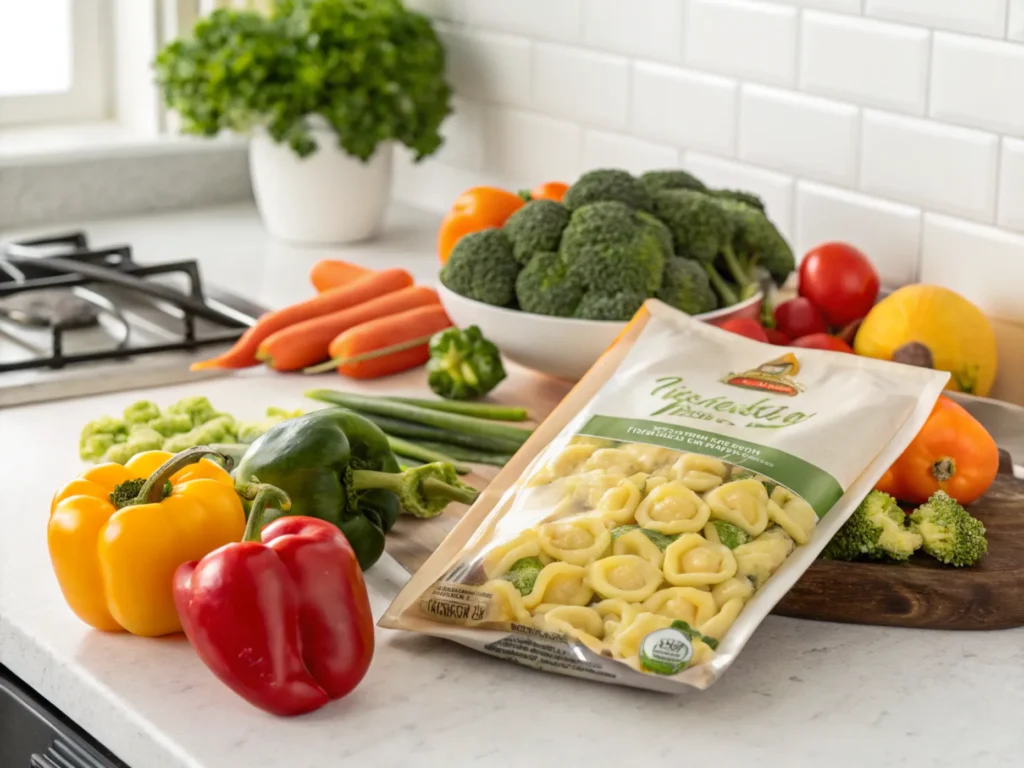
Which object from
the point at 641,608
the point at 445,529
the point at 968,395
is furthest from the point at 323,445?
the point at 968,395

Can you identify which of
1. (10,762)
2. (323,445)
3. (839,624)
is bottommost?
(10,762)

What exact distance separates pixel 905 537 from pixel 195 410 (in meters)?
0.70

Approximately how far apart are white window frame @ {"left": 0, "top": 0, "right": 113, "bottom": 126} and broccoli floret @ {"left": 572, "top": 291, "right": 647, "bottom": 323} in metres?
1.36

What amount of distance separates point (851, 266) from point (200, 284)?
2.73 feet

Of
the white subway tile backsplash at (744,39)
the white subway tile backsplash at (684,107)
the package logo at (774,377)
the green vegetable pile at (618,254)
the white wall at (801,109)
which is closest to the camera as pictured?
the package logo at (774,377)

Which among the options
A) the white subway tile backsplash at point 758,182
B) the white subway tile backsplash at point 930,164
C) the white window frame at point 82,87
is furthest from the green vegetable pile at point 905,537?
the white window frame at point 82,87

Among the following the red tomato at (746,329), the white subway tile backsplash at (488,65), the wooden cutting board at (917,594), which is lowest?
the wooden cutting board at (917,594)

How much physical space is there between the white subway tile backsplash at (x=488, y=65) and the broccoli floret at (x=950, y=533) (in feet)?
4.08

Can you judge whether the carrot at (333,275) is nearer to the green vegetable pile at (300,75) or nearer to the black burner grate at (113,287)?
the black burner grate at (113,287)

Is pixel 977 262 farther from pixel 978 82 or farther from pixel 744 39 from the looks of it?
pixel 744 39

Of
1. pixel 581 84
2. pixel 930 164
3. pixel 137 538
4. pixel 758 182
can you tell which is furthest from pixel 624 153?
pixel 137 538

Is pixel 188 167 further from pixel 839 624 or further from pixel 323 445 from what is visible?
pixel 839 624

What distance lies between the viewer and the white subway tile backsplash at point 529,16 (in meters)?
2.05

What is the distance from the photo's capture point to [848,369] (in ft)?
3.82
